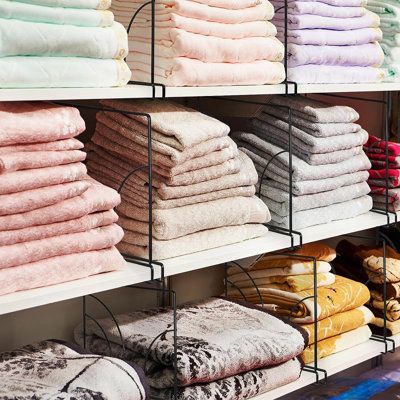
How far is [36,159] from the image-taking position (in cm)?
178

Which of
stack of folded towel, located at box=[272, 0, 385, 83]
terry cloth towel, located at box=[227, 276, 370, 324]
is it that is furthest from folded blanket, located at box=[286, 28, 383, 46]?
terry cloth towel, located at box=[227, 276, 370, 324]

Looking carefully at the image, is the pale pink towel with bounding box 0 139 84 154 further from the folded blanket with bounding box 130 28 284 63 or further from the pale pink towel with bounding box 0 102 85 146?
the folded blanket with bounding box 130 28 284 63

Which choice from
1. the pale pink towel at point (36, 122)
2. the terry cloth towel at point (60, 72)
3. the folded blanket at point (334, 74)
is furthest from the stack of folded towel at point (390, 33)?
the pale pink towel at point (36, 122)

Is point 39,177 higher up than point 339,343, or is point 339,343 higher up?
point 39,177

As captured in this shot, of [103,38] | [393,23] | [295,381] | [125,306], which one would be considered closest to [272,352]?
[295,381]

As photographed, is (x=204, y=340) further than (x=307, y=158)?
No

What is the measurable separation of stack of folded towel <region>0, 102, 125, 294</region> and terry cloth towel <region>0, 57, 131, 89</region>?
0.23 feet

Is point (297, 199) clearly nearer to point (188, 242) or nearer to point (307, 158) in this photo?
point (307, 158)

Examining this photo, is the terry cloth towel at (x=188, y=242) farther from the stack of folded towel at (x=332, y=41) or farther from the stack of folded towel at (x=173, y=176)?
the stack of folded towel at (x=332, y=41)

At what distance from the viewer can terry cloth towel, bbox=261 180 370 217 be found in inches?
97.1

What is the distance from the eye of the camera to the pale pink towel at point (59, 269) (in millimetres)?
1758

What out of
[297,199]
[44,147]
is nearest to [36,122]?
[44,147]

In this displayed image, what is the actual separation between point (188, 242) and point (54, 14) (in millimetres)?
630

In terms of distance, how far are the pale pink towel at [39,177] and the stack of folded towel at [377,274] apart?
1331 mm
